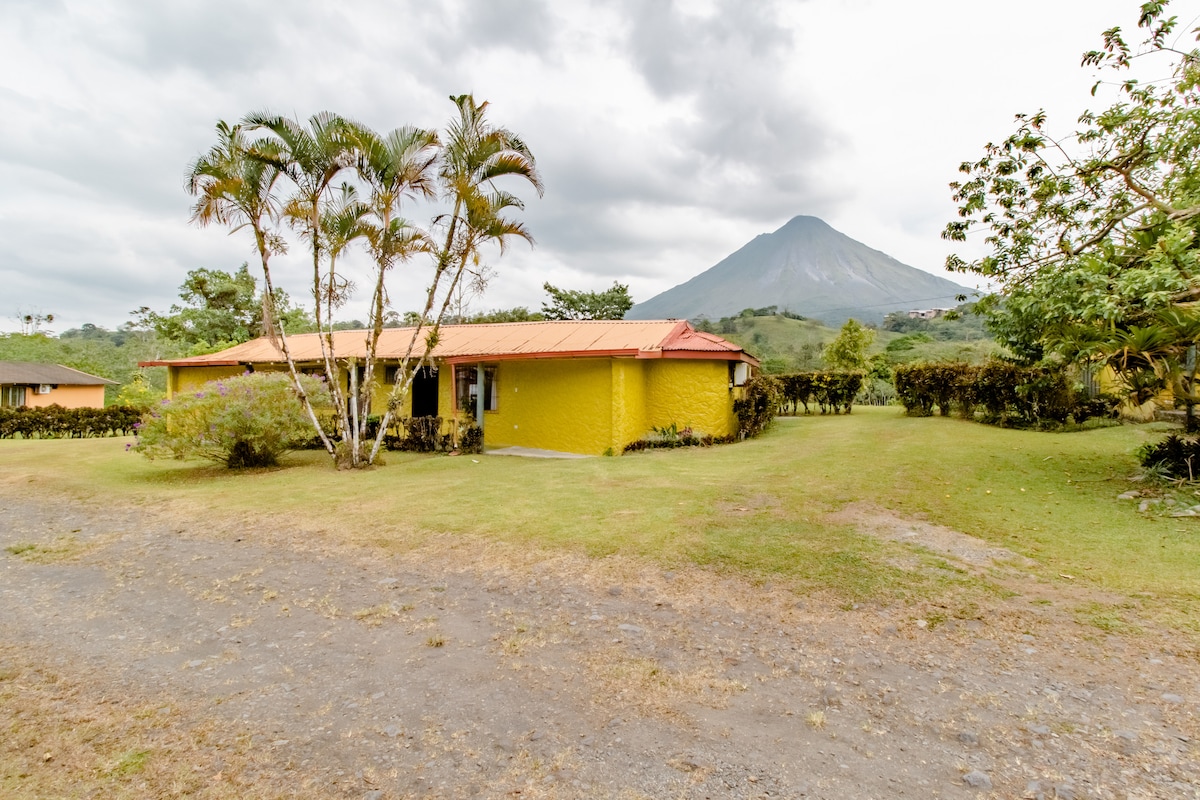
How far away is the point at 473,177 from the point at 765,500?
303 inches

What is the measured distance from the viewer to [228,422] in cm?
1021

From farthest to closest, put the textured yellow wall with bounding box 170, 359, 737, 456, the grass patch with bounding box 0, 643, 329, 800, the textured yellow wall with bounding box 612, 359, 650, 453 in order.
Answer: the textured yellow wall with bounding box 170, 359, 737, 456 < the textured yellow wall with bounding box 612, 359, 650, 453 < the grass patch with bounding box 0, 643, 329, 800

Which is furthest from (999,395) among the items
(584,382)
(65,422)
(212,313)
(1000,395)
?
(212,313)

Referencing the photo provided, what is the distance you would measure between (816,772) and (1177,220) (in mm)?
8982

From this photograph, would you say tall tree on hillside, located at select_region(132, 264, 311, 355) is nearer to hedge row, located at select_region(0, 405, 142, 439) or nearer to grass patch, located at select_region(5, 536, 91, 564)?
hedge row, located at select_region(0, 405, 142, 439)

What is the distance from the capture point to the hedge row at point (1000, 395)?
1238cm

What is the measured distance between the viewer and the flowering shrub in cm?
1024

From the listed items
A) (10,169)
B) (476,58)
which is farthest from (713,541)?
(10,169)

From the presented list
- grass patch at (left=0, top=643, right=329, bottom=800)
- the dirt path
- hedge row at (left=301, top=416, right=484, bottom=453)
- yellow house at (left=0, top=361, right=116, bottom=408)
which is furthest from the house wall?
grass patch at (left=0, top=643, right=329, bottom=800)

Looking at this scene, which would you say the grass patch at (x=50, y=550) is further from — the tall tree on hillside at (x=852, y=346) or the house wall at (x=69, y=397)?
the house wall at (x=69, y=397)

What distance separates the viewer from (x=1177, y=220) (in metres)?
7.22

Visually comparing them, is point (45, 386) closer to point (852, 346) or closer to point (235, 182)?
point (235, 182)

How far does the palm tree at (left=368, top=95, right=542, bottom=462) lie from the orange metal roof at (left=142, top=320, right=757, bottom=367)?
2905 millimetres

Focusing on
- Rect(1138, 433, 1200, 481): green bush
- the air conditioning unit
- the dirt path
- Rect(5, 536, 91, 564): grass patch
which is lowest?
the dirt path
